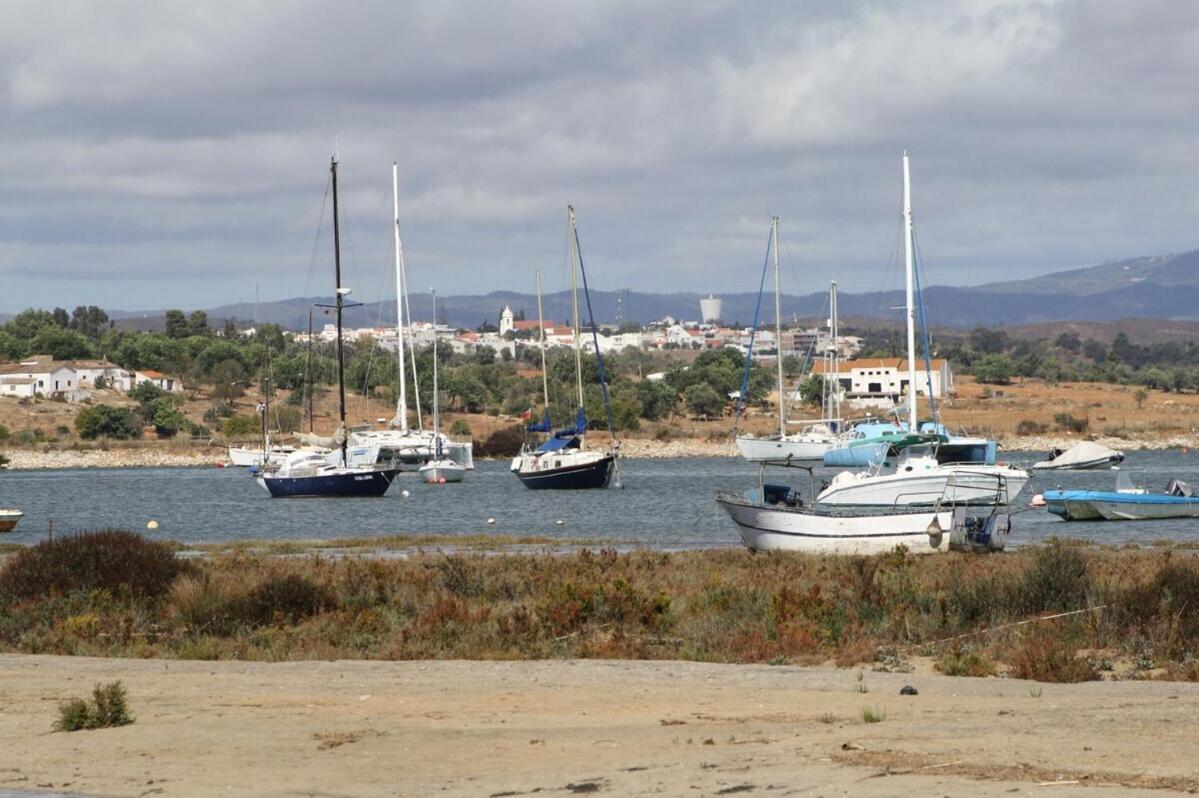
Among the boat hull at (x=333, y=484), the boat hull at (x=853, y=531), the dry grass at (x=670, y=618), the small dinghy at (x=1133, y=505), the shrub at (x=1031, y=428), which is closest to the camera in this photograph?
the dry grass at (x=670, y=618)

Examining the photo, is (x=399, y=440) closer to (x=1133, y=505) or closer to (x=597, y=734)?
(x=1133, y=505)

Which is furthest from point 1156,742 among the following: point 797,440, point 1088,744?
point 797,440

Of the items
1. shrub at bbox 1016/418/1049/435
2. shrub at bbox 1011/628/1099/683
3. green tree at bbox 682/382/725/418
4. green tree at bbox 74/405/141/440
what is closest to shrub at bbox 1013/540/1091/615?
shrub at bbox 1011/628/1099/683

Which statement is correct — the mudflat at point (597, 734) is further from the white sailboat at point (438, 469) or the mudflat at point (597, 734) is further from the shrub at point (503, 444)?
the shrub at point (503, 444)

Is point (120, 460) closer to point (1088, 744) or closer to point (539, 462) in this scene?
point (539, 462)

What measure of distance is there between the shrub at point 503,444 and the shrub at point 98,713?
4342 inches

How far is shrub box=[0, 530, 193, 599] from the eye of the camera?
86.0 ft

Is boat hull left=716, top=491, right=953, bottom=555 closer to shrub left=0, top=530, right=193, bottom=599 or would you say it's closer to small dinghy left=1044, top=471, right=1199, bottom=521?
shrub left=0, top=530, right=193, bottom=599

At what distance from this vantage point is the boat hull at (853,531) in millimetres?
33500

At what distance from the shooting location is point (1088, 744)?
1410cm

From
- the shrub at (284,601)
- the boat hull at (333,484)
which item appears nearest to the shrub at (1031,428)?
the boat hull at (333,484)

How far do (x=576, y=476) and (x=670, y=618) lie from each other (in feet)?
170

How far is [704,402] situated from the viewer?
513 feet

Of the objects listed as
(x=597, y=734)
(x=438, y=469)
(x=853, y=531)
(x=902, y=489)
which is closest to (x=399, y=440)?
(x=438, y=469)
